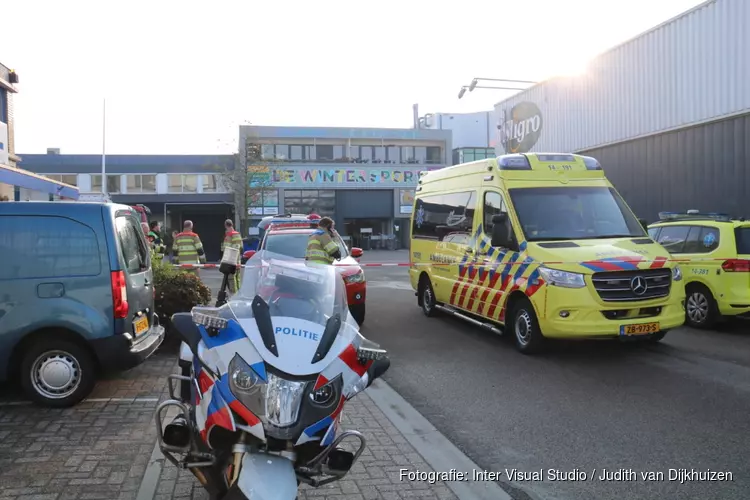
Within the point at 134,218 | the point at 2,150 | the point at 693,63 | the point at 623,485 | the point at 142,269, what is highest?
the point at 693,63

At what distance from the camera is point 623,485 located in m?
4.11

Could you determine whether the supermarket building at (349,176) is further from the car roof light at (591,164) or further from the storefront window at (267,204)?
the car roof light at (591,164)

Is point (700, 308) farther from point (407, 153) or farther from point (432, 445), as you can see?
point (407, 153)

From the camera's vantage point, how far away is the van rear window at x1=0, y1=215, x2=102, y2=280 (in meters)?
5.58

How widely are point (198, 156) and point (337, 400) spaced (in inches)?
1690

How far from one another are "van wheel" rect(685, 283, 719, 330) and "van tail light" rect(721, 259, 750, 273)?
0.54m

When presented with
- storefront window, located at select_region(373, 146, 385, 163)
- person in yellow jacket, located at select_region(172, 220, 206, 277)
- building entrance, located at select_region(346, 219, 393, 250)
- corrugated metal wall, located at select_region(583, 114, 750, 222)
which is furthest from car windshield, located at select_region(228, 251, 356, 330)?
storefront window, located at select_region(373, 146, 385, 163)

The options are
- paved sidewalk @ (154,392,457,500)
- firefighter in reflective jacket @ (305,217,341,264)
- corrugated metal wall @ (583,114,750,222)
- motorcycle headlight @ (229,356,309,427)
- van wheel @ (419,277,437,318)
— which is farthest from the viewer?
corrugated metal wall @ (583,114,750,222)

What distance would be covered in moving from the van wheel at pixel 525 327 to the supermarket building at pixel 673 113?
7.62 metres

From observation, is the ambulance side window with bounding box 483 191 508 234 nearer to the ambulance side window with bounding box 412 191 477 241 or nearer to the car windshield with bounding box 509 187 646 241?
the car windshield with bounding box 509 187 646 241

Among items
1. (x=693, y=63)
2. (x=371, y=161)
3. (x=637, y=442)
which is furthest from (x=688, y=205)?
(x=371, y=161)

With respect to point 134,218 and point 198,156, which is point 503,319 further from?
point 198,156

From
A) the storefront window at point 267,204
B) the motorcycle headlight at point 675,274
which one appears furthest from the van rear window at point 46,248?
the storefront window at point 267,204

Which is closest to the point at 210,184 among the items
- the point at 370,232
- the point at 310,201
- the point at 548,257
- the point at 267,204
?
the point at 267,204
